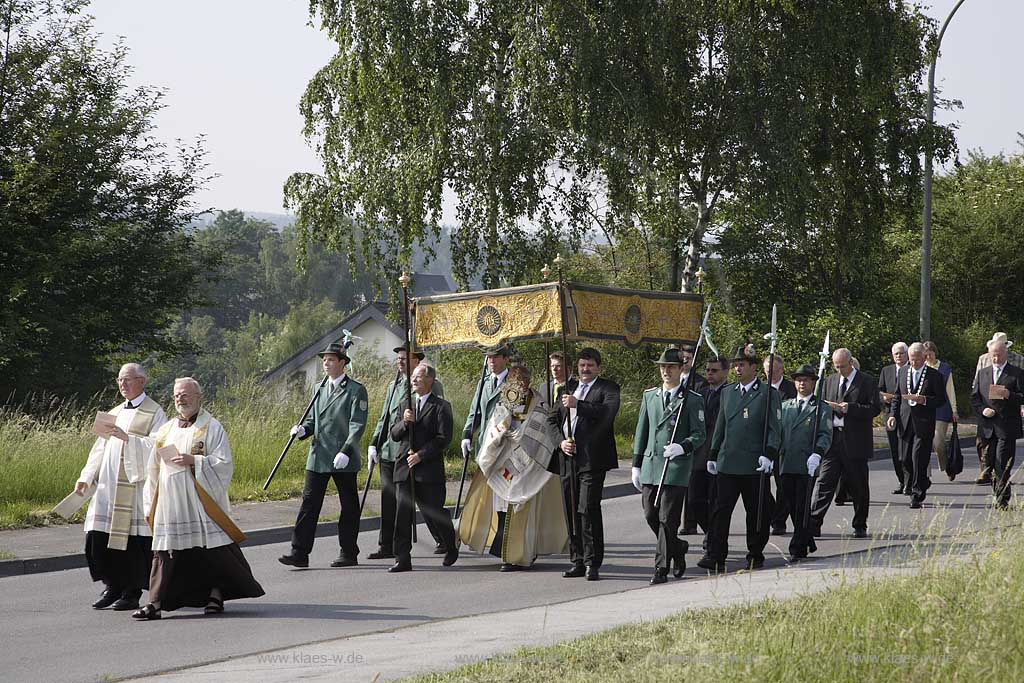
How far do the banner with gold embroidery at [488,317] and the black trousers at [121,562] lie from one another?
3901 millimetres

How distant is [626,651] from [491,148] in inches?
701

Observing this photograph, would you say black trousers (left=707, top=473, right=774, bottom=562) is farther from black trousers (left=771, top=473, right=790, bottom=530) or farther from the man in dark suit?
black trousers (left=771, top=473, right=790, bottom=530)

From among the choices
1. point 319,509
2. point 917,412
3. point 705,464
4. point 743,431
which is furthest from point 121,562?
point 917,412

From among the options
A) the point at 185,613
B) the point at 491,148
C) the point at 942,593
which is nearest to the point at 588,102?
the point at 491,148

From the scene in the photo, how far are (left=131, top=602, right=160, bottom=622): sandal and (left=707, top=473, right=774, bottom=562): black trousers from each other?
177 inches

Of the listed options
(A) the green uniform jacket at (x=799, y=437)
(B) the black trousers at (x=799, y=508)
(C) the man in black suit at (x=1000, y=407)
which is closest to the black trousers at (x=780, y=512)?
(B) the black trousers at (x=799, y=508)

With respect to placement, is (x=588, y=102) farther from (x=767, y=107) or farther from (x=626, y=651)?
(x=626, y=651)

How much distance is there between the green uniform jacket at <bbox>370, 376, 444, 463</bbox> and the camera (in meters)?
12.8

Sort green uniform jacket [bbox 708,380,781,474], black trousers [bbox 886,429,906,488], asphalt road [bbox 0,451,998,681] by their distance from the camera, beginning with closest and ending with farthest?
1. asphalt road [bbox 0,451,998,681]
2. green uniform jacket [bbox 708,380,781,474]
3. black trousers [bbox 886,429,906,488]

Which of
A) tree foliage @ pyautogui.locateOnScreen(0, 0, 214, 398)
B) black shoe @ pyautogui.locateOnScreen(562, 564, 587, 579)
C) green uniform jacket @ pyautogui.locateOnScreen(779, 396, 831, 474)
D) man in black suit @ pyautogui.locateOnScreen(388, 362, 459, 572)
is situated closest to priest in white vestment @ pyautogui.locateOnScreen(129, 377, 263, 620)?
man in black suit @ pyautogui.locateOnScreen(388, 362, 459, 572)

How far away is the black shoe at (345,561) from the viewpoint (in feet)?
40.9

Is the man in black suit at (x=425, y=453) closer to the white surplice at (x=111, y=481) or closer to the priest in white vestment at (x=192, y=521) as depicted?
the priest in white vestment at (x=192, y=521)

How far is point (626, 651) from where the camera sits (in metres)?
7.54

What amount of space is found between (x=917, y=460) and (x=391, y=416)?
20.7ft
